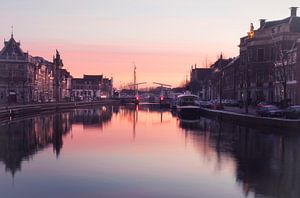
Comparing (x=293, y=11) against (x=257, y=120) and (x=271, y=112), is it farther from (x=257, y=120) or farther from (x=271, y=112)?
(x=257, y=120)

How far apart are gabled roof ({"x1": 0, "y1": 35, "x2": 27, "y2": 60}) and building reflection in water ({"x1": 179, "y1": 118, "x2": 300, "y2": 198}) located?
305 feet

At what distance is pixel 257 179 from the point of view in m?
24.8

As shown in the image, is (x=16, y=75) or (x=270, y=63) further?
(x=16, y=75)

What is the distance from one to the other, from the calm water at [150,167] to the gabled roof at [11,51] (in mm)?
90317

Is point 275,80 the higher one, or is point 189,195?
point 275,80

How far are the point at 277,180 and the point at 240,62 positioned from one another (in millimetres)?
88770

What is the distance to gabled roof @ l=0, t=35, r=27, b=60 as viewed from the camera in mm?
131625

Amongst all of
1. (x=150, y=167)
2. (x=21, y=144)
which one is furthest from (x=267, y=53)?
(x=150, y=167)

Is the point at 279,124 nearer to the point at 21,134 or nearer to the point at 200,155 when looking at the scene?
the point at 200,155

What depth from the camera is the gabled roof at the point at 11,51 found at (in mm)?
131625

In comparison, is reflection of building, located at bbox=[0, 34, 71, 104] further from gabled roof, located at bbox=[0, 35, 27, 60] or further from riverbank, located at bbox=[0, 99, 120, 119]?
riverbank, located at bbox=[0, 99, 120, 119]

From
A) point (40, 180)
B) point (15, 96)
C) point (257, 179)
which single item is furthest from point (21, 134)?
point (15, 96)

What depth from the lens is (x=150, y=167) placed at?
95.0 ft

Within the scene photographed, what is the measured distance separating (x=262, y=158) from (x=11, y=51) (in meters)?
112
